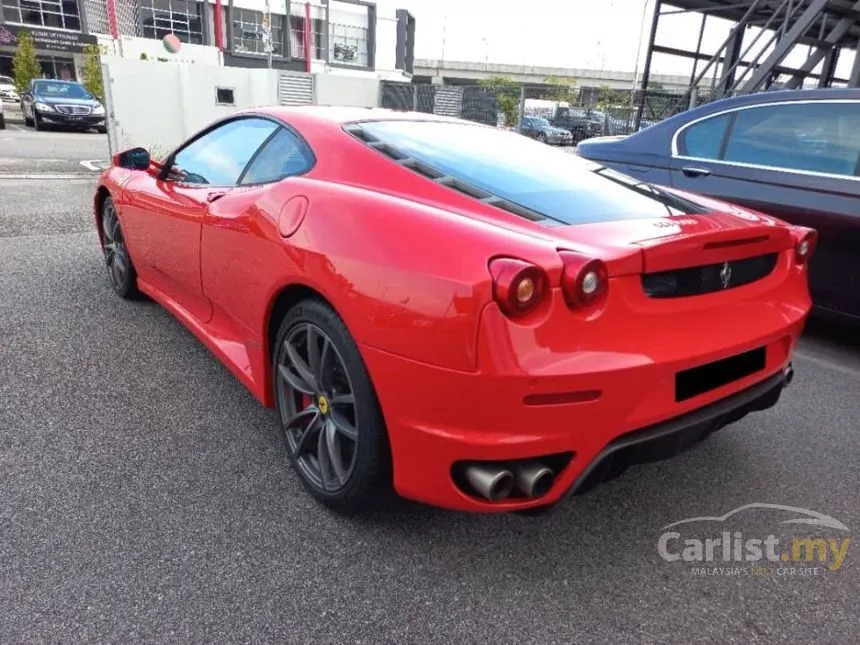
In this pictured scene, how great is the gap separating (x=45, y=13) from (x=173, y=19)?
8.22m

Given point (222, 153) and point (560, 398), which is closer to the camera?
point (560, 398)

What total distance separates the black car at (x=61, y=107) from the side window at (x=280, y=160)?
20384mm

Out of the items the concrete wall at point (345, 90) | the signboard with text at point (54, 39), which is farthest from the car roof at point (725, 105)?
the signboard with text at point (54, 39)

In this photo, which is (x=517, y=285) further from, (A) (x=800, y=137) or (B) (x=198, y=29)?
(B) (x=198, y=29)

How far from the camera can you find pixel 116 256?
4.19 meters

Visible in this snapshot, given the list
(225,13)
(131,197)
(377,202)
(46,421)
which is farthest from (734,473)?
(225,13)

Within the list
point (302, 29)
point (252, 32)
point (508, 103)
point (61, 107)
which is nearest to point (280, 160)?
point (508, 103)

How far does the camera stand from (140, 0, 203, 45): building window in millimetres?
43406

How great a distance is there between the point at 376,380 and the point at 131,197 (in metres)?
2.56

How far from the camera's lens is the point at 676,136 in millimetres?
4691

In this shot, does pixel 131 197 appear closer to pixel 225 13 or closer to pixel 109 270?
pixel 109 270

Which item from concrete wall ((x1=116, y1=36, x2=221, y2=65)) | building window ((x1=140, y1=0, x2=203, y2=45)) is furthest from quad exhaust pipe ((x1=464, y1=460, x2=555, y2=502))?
building window ((x1=140, y1=0, x2=203, y2=45))

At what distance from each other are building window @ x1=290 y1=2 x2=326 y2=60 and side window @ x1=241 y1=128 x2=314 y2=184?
1995 inches

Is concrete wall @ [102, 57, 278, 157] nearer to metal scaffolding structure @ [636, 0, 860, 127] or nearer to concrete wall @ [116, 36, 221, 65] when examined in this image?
metal scaffolding structure @ [636, 0, 860, 127]
